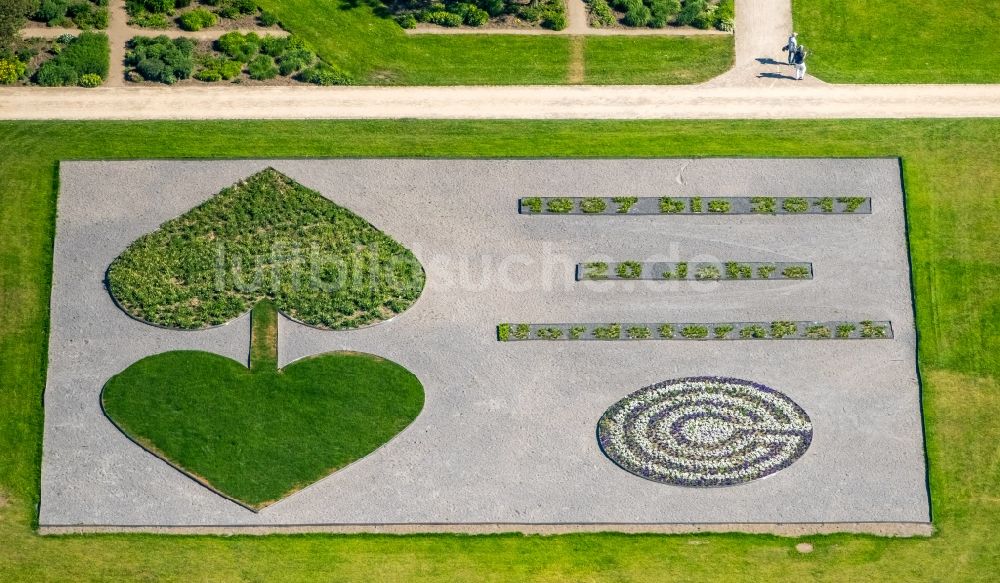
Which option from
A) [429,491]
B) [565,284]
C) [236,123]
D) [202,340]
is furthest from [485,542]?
[236,123]

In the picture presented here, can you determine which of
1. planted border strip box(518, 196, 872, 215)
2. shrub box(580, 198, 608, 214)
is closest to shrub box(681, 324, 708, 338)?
planted border strip box(518, 196, 872, 215)

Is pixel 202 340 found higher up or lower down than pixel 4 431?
higher up

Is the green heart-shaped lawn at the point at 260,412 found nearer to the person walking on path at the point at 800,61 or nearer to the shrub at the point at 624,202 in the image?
the shrub at the point at 624,202

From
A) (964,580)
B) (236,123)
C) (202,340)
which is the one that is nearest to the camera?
(964,580)

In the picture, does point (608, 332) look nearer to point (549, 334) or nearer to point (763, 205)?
point (549, 334)

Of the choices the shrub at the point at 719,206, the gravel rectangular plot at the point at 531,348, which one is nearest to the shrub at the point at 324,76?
the gravel rectangular plot at the point at 531,348

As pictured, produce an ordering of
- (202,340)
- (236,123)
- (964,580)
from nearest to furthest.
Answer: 1. (964,580)
2. (202,340)
3. (236,123)

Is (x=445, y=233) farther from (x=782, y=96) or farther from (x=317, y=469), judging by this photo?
(x=782, y=96)

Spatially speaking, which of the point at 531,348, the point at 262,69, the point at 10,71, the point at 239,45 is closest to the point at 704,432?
the point at 531,348
